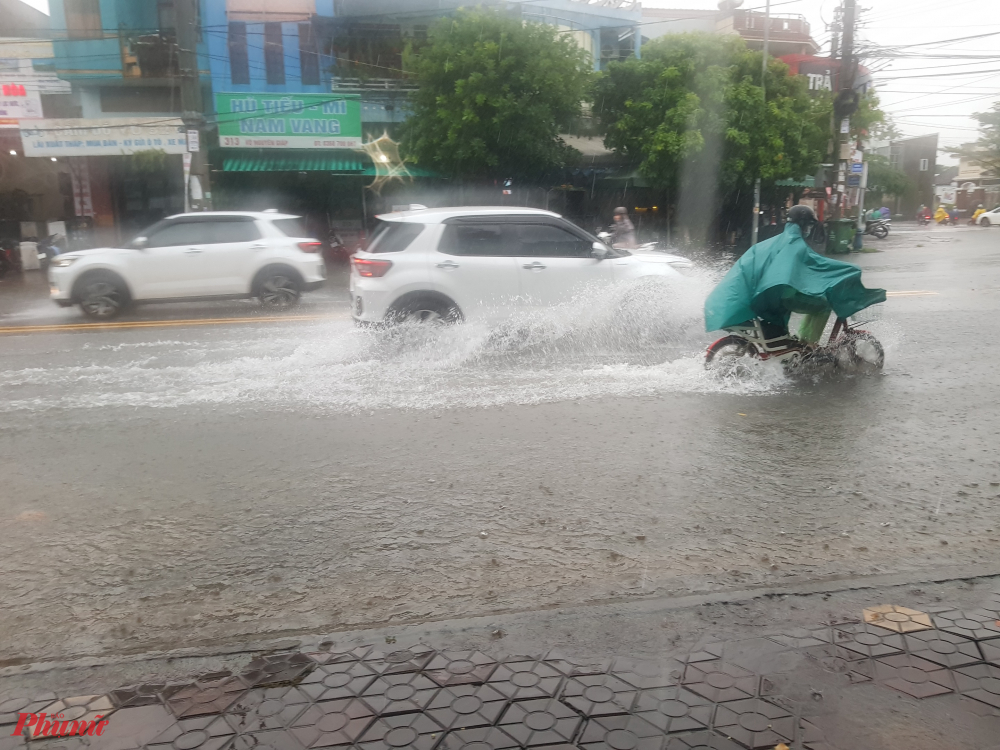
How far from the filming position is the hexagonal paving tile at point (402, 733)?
2852 millimetres

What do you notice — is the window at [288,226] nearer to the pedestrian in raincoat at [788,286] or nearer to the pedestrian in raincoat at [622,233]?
the pedestrian in raincoat at [622,233]

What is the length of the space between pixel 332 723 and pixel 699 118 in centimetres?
2378

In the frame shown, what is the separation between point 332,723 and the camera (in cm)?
297

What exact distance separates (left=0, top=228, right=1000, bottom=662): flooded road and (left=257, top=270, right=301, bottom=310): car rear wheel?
4.45 metres

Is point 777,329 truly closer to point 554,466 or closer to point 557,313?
point 557,313

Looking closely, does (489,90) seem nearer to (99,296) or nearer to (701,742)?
(99,296)

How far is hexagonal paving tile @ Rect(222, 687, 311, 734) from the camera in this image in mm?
2969

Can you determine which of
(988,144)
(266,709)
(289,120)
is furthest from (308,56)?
(988,144)

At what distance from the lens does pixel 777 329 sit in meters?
8.12

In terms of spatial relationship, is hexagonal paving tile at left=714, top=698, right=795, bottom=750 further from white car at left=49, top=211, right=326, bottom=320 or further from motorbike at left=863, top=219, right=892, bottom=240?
motorbike at left=863, top=219, right=892, bottom=240

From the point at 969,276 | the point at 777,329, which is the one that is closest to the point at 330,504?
the point at 777,329

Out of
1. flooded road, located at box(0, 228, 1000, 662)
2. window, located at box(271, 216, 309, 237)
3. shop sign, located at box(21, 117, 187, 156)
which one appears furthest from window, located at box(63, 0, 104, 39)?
flooded road, located at box(0, 228, 1000, 662)

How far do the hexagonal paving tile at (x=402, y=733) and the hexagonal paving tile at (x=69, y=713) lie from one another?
3.26 feet

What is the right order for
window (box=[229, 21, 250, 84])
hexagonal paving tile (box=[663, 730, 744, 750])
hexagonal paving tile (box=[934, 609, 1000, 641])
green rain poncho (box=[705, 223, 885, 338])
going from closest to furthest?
hexagonal paving tile (box=[663, 730, 744, 750])
hexagonal paving tile (box=[934, 609, 1000, 641])
green rain poncho (box=[705, 223, 885, 338])
window (box=[229, 21, 250, 84])
